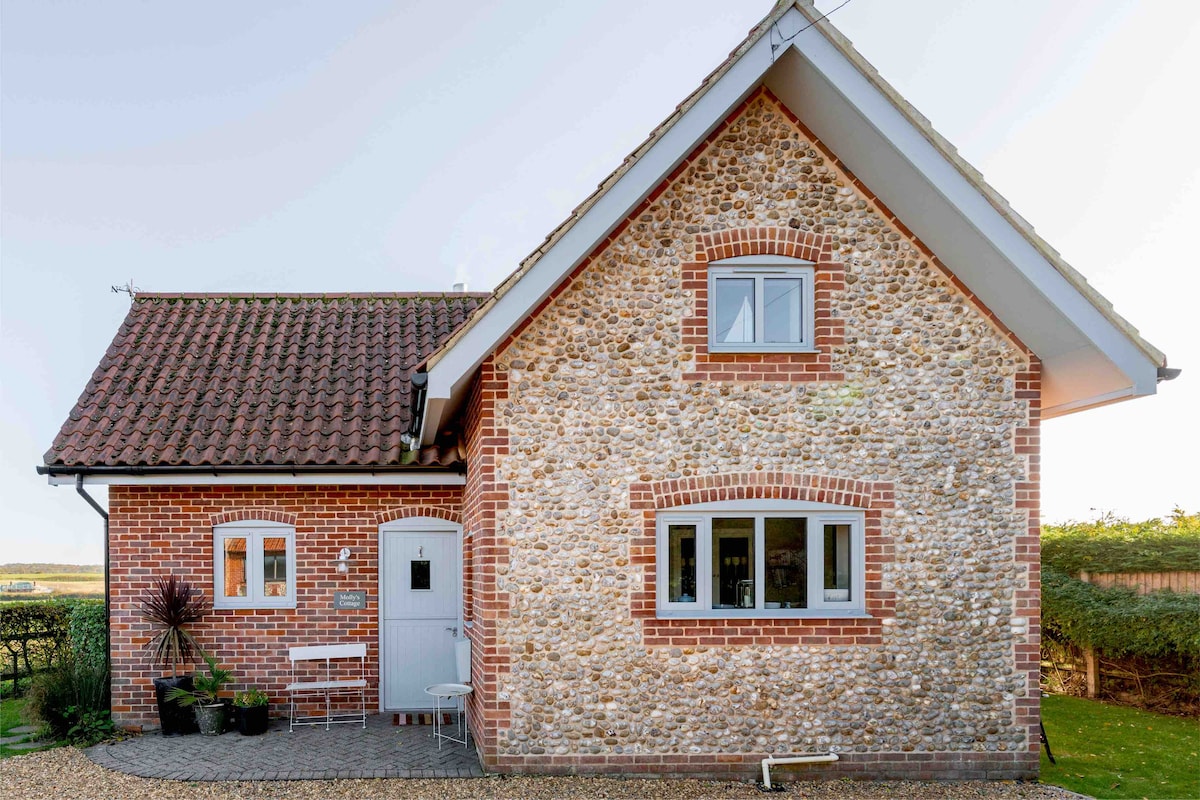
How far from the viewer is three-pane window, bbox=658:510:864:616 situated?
8.61 meters

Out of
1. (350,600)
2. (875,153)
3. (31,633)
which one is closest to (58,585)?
(31,633)

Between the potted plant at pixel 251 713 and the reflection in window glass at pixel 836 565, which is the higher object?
the reflection in window glass at pixel 836 565

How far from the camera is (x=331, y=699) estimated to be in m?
10.9

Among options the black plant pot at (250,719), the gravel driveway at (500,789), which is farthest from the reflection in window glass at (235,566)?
the gravel driveway at (500,789)

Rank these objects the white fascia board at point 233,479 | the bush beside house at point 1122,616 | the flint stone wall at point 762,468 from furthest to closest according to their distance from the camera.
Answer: the bush beside house at point 1122,616 < the white fascia board at point 233,479 < the flint stone wall at point 762,468

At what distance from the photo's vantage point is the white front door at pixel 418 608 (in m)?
11.0

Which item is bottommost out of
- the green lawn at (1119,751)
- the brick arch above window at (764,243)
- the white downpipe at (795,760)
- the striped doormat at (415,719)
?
the green lawn at (1119,751)

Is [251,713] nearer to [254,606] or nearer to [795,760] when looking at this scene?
[254,606]

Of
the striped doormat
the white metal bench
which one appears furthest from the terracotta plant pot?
the striped doormat

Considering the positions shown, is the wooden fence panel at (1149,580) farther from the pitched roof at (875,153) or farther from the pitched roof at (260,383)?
the pitched roof at (260,383)

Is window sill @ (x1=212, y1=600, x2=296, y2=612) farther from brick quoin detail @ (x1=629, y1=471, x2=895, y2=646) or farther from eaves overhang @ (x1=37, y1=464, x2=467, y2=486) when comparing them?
brick quoin detail @ (x1=629, y1=471, x2=895, y2=646)

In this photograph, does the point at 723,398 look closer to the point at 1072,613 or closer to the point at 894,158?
the point at 894,158

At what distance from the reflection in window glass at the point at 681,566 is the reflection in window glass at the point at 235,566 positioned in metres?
5.79

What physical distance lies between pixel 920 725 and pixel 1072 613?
6227 millimetres
